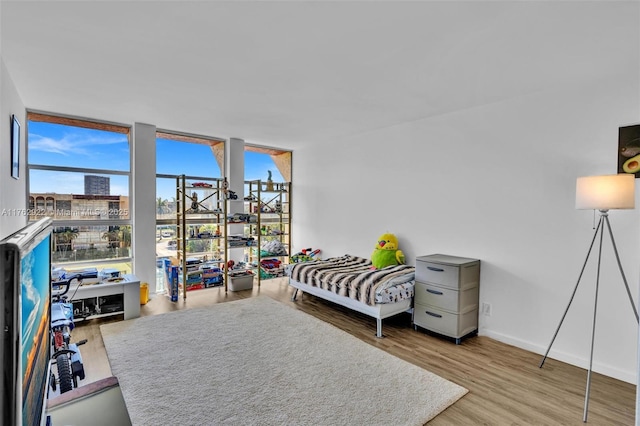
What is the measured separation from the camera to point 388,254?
425cm

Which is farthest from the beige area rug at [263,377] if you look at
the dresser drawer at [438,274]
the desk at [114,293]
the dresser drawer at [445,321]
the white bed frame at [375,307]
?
the dresser drawer at [438,274]

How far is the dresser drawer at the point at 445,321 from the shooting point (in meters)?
3.21

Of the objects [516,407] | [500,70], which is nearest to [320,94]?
[500,70]

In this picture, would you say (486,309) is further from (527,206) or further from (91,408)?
(91,408)

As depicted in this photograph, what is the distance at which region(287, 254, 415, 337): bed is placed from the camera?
344 centimetres

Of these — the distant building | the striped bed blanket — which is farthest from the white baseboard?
the distant building

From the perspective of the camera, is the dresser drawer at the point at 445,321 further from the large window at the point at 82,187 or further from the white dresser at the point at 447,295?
the large window at the point at 82,187

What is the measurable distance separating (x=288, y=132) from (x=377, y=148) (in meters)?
1.36

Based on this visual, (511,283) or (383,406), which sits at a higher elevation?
(511,283)

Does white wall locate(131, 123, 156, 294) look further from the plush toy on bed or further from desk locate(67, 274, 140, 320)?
the plush toy on bed

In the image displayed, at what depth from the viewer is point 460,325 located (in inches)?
126

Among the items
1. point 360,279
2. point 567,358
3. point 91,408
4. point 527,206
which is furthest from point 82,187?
point 567,358

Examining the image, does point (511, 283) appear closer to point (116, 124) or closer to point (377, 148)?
point (377, 148)

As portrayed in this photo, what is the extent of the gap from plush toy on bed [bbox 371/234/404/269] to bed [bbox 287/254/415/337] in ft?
0.36
